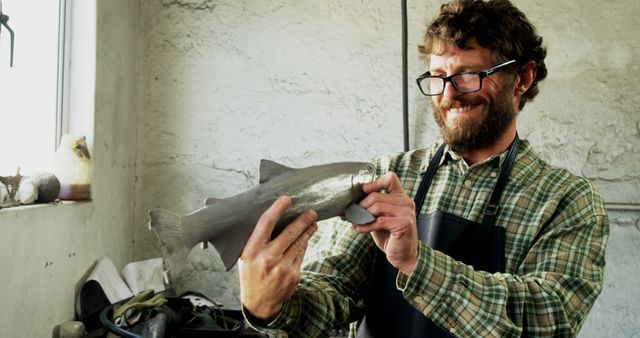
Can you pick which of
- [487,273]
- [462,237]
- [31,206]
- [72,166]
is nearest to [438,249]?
[462,237]

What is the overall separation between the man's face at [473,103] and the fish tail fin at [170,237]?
2.64ft

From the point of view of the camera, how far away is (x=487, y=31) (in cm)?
145

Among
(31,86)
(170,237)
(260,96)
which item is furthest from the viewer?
(260,96)

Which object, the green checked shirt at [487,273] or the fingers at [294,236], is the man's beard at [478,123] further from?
the fingers at [294,236]

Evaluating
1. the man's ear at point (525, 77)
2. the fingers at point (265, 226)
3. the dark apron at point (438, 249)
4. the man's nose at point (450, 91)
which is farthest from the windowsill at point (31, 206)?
the man's ear at point (525, 77)

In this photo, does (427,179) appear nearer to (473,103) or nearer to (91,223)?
(473,103)

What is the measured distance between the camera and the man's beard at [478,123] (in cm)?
143

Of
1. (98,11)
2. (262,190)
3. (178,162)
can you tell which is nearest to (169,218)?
(262,190)

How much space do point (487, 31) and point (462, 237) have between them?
1.78 ft

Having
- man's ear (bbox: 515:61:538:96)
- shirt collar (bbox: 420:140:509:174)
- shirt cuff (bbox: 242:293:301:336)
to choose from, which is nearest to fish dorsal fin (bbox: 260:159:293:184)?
shirt cuff (bbox: 242:293:301:336)

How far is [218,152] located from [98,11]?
761mm

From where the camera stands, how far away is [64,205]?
185 cm

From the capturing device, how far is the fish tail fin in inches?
35.3

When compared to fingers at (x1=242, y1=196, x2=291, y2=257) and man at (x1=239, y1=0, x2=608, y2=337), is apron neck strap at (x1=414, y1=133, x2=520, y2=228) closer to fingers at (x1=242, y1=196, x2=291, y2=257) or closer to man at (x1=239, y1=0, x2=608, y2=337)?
man at (x1=239, y1=0, x2=608, y2=337)
